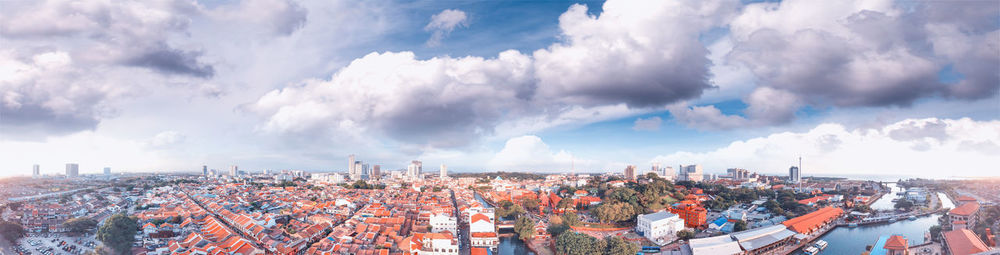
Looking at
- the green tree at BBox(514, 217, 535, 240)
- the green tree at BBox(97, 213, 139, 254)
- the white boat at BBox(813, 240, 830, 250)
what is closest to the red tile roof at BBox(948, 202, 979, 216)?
the white boat at BBox(813, 240, 830, 250)

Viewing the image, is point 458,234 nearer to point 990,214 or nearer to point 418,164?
point 990,214

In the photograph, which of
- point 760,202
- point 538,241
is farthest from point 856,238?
point 538,241

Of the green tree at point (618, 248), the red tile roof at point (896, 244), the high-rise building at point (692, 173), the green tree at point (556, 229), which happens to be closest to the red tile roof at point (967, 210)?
the red tile roof at point (896, 244)

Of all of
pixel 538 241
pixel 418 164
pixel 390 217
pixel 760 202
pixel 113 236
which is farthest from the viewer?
pixel 418 164

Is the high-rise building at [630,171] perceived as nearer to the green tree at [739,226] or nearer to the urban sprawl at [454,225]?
the urban sprawl at [454,225]

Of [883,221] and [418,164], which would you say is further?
[418,164]

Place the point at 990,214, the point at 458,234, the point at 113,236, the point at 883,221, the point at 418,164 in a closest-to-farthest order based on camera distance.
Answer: the point at 113,236 → the point at 990,214 → the point at 458,234 → the point at 883,221 → the point at 418,164
